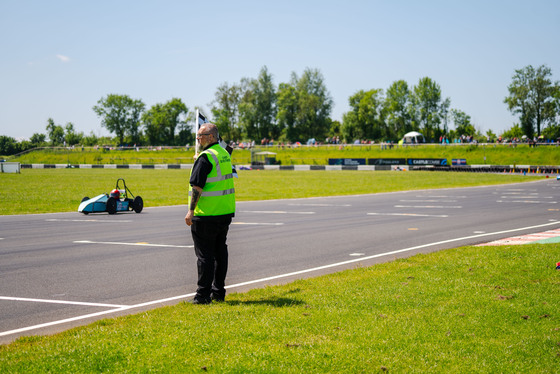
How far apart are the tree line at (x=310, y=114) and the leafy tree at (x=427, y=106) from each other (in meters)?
0.21

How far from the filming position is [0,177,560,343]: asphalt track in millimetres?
Answer: 6793

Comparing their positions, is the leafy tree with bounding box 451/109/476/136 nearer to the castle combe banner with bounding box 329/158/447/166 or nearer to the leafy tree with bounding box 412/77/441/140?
the leafy tree with bounding box 412/77/441/140

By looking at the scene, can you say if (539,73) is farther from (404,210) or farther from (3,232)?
(3,232)

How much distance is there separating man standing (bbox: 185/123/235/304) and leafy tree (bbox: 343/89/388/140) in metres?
117

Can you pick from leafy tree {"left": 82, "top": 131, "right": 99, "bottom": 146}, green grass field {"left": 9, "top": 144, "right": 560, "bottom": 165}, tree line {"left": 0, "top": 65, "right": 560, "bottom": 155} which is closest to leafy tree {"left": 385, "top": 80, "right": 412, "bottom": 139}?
tree line {"left": 0, "top": 65, "right": 560, "bottom": 155}

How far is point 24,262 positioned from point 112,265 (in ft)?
5.12

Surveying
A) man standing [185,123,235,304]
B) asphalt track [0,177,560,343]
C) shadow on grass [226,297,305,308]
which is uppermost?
man standing [185,123,235,304]

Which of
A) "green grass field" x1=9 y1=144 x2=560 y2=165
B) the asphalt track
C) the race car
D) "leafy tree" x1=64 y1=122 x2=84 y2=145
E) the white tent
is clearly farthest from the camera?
"leafy tree" x1=64 y1=122 x2=84 y2=145

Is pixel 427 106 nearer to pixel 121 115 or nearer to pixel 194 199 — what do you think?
pixel 121 115

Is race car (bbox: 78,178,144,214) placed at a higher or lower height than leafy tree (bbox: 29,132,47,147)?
lower

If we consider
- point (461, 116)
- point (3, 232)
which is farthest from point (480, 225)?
point (461, 116)

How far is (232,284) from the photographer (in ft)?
25.6

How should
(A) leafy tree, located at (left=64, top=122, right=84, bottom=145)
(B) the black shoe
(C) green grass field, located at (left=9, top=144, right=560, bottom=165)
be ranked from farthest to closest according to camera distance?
(A) leafy tree, located at (left=64, top=122, right=84, bottom=145) < (C) green grass field, located at (left=9, top=144, right=560, bottom=165) < (B) the black shoe

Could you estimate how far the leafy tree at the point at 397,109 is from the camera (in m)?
120
